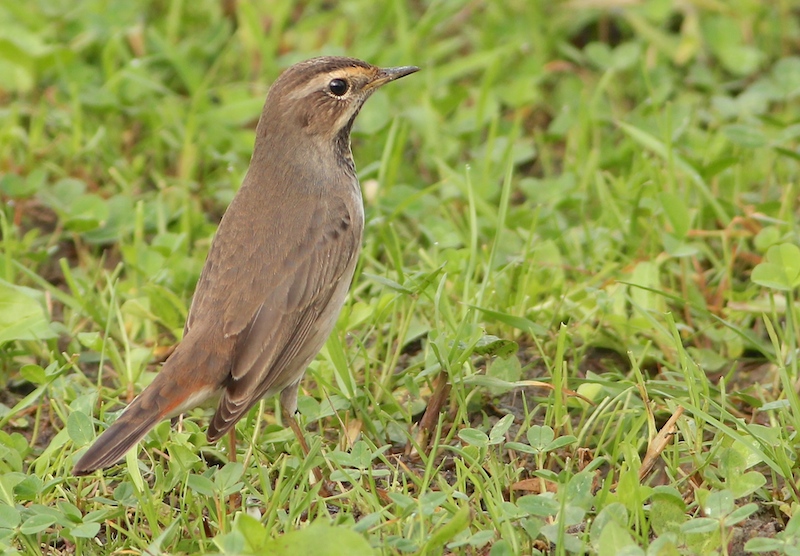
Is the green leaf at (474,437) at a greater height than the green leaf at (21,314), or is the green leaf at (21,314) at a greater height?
the green leaf at (21,314)

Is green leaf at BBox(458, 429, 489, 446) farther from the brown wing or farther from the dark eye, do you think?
the dark eye

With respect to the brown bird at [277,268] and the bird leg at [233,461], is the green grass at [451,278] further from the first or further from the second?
the brown bird at [277,268]

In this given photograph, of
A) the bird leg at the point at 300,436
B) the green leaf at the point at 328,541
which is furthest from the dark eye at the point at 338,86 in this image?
the green leaf at the point at 328,541

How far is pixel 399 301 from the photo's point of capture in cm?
624

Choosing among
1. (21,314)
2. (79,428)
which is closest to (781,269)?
(79,428)

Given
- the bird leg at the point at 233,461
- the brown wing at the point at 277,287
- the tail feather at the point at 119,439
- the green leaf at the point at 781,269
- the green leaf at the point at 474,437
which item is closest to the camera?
the tail feather at the point at 119,439

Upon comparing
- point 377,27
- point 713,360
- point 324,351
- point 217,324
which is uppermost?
point 377,27

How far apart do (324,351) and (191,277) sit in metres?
1.12

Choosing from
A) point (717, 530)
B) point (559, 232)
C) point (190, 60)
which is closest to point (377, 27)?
point (190, 60)

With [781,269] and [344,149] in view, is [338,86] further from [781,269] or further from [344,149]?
[781,269]

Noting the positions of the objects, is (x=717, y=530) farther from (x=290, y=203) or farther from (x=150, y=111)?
(x=150, y=111)

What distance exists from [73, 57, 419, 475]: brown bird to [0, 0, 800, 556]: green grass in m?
0.29

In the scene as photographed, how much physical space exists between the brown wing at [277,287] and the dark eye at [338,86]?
1.96 ft

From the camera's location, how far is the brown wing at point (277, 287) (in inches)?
207
